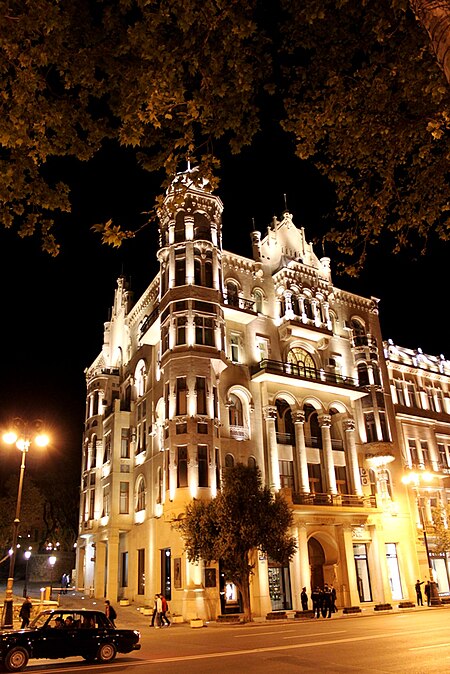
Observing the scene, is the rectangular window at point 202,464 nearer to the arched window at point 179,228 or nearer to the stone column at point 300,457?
the stone column at point 300,457

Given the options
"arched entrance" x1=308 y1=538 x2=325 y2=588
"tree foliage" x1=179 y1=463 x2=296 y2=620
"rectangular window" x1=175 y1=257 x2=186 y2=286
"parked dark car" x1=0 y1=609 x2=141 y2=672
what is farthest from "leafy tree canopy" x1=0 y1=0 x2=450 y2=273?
"arched entrance" x1=308 y1=538 x2=325 y2=588

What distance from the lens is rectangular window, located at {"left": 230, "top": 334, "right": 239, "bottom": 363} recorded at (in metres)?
40.3

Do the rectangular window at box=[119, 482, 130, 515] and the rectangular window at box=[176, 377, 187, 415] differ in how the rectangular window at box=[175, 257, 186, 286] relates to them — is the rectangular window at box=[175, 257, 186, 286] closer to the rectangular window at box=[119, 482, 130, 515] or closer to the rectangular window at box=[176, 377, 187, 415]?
the rectangular window at box=[176, 377, 187, 415]

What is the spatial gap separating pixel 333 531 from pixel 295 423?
7.75 m

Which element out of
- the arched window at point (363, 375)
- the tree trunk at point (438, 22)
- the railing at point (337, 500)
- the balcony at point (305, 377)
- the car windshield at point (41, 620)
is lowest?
the car windshield at point (41, 620)

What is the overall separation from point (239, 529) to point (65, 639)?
15630mm

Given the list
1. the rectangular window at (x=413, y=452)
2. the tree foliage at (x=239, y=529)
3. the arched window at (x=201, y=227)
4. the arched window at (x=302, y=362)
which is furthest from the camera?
the rectangular window at (x=413, y=452)

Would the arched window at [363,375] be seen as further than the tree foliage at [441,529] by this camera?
Yes

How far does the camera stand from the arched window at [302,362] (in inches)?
1652

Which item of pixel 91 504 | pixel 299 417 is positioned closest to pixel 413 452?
pixel 299 417

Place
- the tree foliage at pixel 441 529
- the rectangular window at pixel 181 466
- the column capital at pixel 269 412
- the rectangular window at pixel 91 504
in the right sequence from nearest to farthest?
the rectangular window at pixel 181 466 → the column capital at pixel 269 412 → the tree foliage at pixel 441 529 → the rectangular window at pixel 91 504

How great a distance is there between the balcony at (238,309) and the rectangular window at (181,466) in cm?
1076

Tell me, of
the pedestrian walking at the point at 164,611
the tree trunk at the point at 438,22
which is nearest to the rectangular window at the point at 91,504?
the pedestrian walking at the point at 164,611

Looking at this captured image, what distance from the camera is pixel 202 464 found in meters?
33.9
